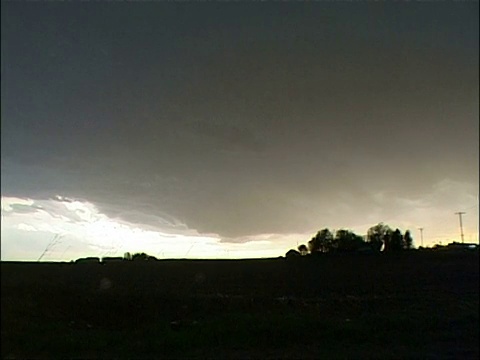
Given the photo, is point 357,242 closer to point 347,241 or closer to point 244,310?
point 347,241

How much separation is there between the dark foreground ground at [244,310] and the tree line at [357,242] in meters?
0.57

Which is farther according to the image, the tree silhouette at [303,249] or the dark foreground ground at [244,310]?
the tree silhouette at [303,249]

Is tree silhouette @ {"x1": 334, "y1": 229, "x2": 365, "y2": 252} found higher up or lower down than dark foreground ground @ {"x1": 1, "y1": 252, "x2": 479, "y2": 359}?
higher up

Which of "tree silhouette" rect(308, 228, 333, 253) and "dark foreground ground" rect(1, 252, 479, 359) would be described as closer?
"dark foreground ground" rect(1, 252, 479, 359)

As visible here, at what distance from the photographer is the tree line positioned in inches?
518

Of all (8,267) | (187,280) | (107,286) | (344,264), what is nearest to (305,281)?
(344,264)

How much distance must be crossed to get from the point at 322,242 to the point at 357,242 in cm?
306

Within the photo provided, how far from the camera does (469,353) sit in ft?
30.4

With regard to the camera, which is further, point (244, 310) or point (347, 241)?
point (347, 241)

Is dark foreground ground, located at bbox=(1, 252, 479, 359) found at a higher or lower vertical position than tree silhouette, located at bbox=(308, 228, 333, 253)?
lower

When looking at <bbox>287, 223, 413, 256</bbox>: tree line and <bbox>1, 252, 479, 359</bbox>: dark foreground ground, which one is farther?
<bbox>287, 223, 413, 256</bbox>: tree line

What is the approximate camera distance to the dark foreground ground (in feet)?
26.7

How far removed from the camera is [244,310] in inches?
470

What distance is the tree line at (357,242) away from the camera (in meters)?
13.2
